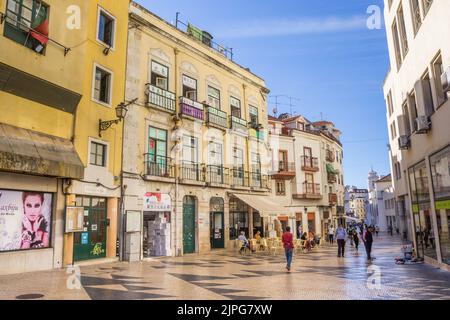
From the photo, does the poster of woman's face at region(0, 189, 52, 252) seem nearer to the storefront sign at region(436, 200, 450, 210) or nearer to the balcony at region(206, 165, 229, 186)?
the balcony at region(206, 165, 229, 186)

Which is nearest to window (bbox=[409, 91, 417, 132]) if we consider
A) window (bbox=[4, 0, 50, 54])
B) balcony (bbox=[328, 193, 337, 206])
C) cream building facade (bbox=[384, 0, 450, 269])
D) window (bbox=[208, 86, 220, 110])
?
cream building facade (bbox=[384, 0, 450, 269])

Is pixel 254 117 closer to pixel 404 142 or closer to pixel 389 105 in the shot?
pixel 389 105

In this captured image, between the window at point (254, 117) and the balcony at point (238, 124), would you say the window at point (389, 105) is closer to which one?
the window at point (254, 117)

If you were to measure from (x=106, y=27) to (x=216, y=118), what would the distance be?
8.70 metres

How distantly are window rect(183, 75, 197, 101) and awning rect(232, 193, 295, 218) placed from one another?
682 cm

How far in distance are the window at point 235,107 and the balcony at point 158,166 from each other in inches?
314

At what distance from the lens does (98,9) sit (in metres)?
15.8

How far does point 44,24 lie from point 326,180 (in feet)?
112

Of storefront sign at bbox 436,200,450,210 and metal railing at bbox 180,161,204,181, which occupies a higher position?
metal railing at bbox 180,161,204,181

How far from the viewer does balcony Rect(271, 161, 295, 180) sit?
3356 cm

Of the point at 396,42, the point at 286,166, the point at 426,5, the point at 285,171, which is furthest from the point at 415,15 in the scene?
the point at 286,166

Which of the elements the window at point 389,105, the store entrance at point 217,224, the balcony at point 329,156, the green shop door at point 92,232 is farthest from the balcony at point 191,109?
the balcony at point 329,156
